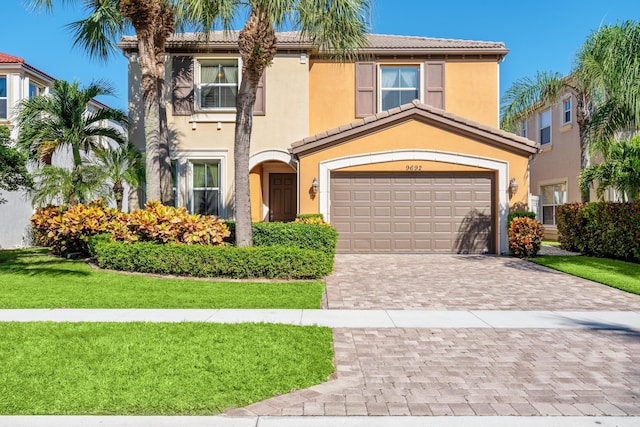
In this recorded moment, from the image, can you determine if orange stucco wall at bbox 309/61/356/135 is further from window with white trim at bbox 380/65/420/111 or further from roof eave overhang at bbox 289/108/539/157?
roof eave overhang at bbox 289/108/539/157

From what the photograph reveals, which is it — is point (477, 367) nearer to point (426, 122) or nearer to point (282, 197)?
point (426, 122)

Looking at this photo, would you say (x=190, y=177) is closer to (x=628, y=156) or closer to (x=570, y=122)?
(x=628, y=156)

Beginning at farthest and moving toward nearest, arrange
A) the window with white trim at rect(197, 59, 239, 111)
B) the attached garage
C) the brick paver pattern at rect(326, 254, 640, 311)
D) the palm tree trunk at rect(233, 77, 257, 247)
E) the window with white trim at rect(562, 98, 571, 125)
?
the window with white trim at rect(562, 98, 571, 125)
the window with white trim at rect(197, 59, 239, 111)
the attached garage
the palm tree trunk at rect(233, 77, 257, 247)
the brick paver pattern at rect(326, 254, 640, 311)

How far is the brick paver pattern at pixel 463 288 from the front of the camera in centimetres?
808

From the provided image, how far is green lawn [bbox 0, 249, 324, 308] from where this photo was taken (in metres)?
7.86

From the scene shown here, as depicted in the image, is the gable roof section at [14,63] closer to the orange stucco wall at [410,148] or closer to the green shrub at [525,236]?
the orange stucco wall at [410,148]

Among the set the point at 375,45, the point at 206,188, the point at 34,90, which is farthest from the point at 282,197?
the point at 34,90

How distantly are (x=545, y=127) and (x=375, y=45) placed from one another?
10984 mm

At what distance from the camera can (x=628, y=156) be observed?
13039 mm

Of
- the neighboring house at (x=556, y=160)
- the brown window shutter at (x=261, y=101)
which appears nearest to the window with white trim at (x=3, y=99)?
the brown window shutter at (x=261, y=101)

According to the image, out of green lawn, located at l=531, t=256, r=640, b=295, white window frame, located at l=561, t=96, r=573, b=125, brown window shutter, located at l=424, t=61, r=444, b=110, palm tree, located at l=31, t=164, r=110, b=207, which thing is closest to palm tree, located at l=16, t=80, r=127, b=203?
palm tree, located at l=31, t=164, r=110, b=207

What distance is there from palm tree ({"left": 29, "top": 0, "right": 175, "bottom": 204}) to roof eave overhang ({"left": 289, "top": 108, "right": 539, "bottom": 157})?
14.5 ft

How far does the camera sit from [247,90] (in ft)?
36.5

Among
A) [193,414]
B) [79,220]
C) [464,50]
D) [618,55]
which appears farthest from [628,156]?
[79,220]
